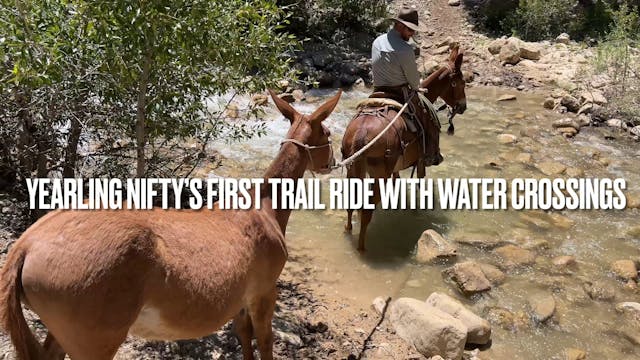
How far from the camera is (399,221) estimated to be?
28.0 feet

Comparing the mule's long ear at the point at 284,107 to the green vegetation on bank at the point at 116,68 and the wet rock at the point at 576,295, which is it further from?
the wet rock at the point at 576,295

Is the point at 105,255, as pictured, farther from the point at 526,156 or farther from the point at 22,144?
the point at 526,156

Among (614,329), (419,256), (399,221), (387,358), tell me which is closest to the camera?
(387,358)

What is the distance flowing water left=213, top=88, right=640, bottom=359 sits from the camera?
598 centimetres

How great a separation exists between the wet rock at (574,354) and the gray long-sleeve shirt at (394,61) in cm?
403

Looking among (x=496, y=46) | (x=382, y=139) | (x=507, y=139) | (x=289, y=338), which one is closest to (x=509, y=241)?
(x=382, y=139)

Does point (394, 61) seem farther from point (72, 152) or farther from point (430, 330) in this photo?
point (72, 152)

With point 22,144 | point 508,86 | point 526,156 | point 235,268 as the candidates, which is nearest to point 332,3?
point 508,86

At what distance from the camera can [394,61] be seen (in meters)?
7.27

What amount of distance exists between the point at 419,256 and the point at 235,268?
4456mm

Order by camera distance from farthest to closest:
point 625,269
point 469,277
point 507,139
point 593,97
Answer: point 593,97
point 507,139
point 625,269
point 469,277

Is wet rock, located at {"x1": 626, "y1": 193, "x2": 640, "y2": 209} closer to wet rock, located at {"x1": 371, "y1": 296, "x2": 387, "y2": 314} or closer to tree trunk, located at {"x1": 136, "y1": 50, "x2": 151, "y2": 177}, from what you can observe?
wet rock, located at {"x1": 371, "y1": 296, "x2": 387, "y2": 314}

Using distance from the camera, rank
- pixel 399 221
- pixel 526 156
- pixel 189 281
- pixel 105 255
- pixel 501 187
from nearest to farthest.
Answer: pixel 105 255 < pixel 189 281 < pixel 399 221 < pixel 501 187 < pixel 526 156

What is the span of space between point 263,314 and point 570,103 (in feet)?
42.1
